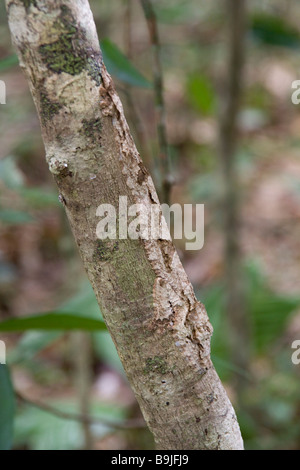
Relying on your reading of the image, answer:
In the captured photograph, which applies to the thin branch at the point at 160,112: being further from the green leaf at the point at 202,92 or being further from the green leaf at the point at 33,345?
the green leaf at the point at 202,92

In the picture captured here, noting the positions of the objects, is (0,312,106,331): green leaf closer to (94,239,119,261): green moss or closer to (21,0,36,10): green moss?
(94,239,119,261): green moss

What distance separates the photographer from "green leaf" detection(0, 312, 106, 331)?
0.73 meters

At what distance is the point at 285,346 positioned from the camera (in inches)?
88.0

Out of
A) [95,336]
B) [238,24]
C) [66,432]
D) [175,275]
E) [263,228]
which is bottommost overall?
[175,275]

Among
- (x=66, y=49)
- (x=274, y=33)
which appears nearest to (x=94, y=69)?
(x=66, y=49)

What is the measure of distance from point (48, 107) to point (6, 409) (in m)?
0.54

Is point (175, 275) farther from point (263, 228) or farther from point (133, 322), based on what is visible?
point (263, 228)

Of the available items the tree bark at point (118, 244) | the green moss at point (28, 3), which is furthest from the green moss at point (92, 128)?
the green moss at point (28, 3)

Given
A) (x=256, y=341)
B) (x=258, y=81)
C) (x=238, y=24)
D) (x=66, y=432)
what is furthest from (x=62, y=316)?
(x=258, y=81)

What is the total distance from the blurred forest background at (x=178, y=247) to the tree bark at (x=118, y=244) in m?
0.24

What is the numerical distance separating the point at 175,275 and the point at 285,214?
9.45 ft

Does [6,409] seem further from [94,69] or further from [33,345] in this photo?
[94,69]

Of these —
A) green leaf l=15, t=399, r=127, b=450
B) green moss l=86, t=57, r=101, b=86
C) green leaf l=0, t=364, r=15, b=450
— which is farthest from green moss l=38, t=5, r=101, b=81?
green leaf l=15, t=399, r=127, b=450

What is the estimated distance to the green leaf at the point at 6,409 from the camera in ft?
2.49
